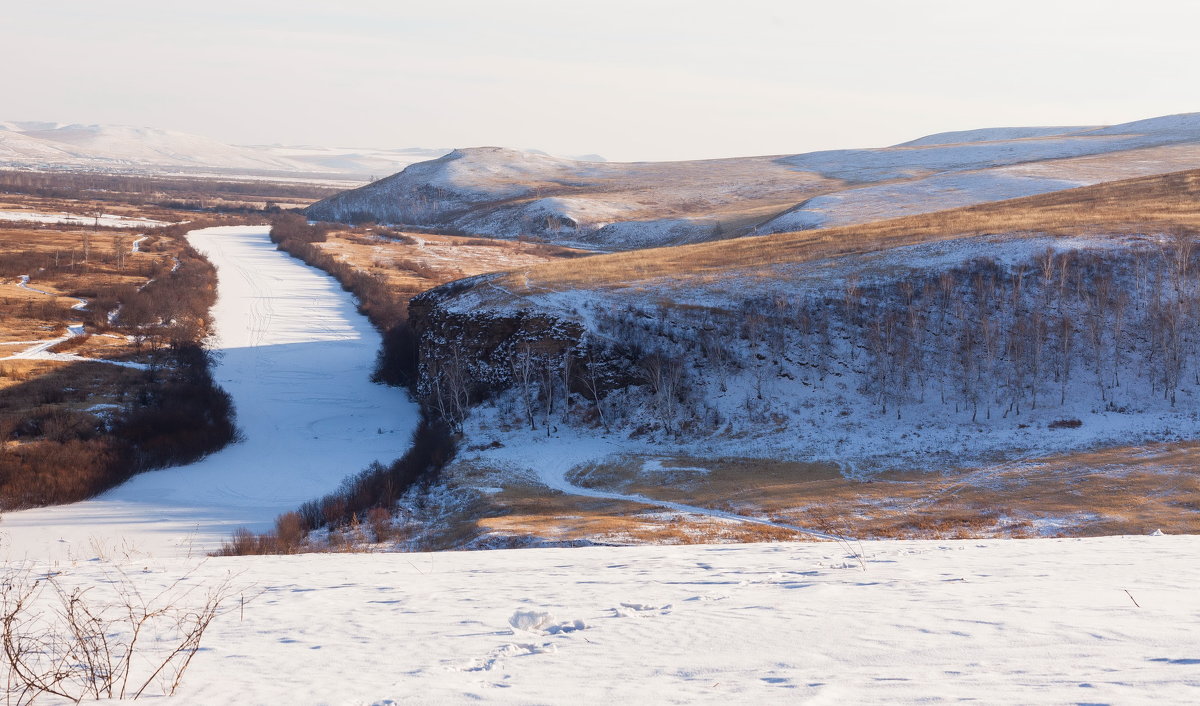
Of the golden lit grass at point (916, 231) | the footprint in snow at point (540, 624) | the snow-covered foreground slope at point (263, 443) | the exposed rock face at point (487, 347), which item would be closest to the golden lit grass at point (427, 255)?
the snow-covered foreground slope at point (263, 443)

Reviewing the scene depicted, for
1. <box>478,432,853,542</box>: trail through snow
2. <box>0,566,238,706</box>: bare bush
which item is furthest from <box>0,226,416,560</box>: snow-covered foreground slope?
<box>0,566,238,706</box>: bare bush

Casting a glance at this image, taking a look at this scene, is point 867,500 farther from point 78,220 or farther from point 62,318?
point 78,220

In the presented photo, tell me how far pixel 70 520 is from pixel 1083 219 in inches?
2080

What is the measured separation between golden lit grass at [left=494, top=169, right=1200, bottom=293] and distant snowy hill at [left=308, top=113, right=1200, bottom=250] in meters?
23.3

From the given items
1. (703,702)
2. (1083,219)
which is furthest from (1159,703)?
(1083,219)

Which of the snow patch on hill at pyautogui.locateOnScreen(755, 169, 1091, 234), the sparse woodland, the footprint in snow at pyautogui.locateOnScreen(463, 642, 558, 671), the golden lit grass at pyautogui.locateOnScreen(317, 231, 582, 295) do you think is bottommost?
the sparse woodland

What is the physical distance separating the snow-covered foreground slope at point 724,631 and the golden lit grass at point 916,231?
116 ft

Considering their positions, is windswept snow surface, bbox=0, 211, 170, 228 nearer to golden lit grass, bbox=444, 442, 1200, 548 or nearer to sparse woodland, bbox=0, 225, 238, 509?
sparse woodland, bbox=0, 225, 238, 509


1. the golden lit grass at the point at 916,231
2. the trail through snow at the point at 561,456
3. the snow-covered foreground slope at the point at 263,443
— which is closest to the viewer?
the snow-covered foreground slope at the point at 263,443

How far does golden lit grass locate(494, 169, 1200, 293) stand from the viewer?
152ft

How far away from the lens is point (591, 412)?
3928cm

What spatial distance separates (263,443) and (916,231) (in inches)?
1588

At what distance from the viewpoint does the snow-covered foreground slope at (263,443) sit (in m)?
27.6

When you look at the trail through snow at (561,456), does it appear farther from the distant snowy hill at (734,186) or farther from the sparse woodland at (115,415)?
→ the distant snowy hill at (734,186)
